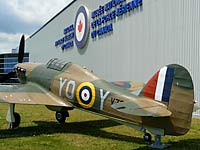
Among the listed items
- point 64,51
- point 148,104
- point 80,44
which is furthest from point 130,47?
point 64,51

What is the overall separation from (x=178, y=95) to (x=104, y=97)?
2568mm

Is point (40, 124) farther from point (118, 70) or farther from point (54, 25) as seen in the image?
point (54, 25)

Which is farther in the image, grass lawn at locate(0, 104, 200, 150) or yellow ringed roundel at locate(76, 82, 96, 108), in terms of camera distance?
yellow ringed roundel at locate(76, 82, 96, 108)

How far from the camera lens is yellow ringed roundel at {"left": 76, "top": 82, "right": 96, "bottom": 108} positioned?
9336 mm

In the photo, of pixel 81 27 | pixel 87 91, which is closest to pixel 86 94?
pixel 87 91

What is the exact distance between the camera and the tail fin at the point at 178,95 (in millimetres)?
6926

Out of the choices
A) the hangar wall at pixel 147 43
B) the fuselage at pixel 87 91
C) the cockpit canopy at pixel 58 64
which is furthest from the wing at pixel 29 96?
the hangar wall at pixel 147 43

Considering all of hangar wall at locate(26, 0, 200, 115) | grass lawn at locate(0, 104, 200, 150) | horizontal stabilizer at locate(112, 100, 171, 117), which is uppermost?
hangar wall at locate(26, 0, 200, 115)

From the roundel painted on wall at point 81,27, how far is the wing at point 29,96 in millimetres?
16388

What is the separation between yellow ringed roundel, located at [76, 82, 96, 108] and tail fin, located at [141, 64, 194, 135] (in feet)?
8.66

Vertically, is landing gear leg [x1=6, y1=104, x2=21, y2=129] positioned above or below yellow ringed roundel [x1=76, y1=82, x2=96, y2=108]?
below

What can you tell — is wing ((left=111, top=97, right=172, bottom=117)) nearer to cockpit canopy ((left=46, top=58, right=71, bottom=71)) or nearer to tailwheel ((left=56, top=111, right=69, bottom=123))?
cockpit canopy ((left=46, top=58, right=71, bottom=71))

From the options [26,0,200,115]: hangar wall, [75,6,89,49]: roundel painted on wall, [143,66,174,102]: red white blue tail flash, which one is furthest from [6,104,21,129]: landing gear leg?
[75,6,89,49]: roundel painted on wall

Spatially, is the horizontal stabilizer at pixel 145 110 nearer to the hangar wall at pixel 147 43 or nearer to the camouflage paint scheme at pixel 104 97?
the camouflage paint scheme at pixel 104 97
